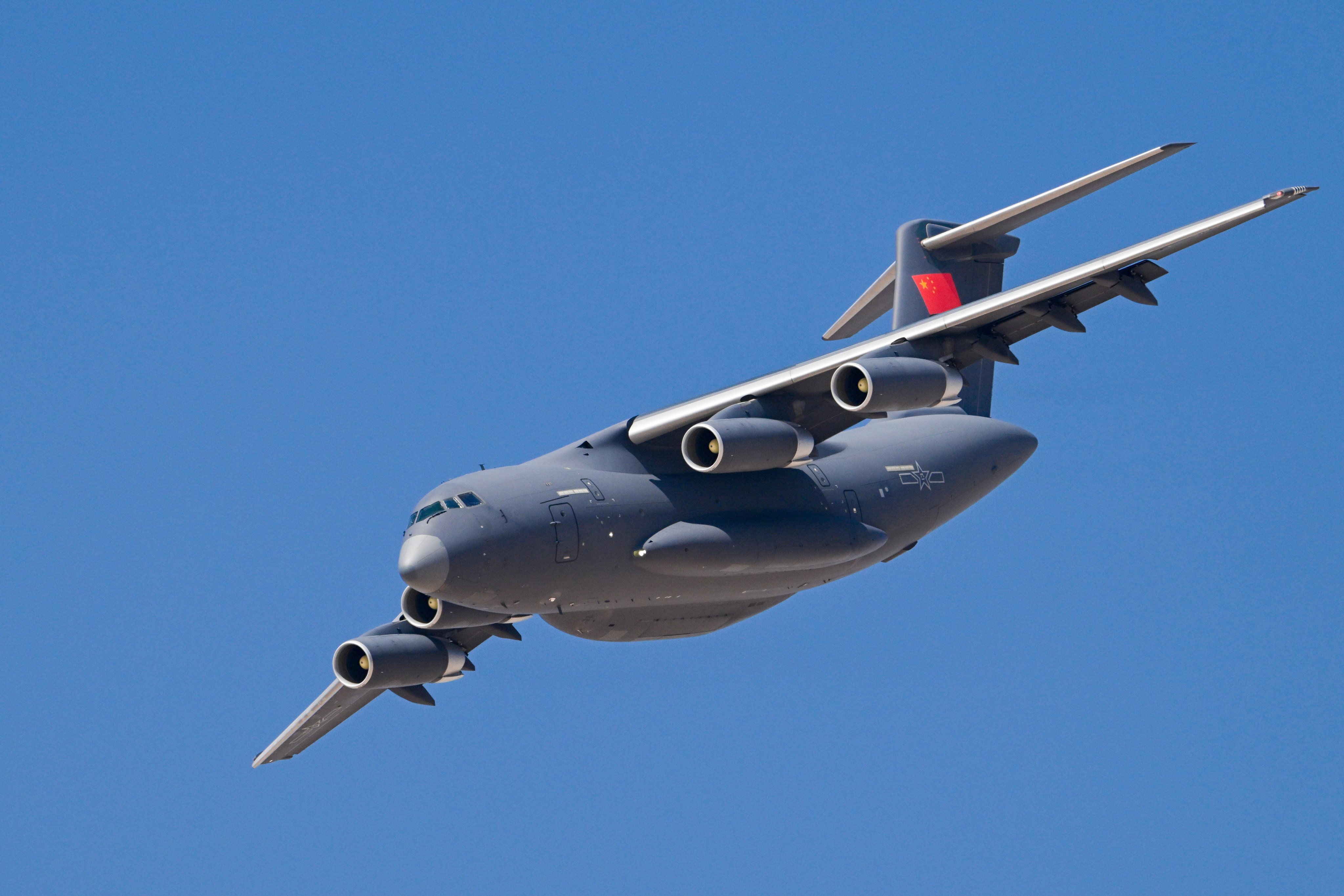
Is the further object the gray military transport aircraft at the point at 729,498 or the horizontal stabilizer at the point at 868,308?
the horizontal stabilizer at the point at 868,308

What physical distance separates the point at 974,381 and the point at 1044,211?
13.1 feet

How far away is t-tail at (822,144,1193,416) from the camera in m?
24.1

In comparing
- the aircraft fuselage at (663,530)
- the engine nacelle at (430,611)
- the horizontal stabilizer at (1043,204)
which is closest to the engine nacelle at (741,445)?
the aircraft fuselage at (663,530)

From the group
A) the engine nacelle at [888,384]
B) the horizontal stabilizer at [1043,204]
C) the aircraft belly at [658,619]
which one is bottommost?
the aircraft belly at [658,619]

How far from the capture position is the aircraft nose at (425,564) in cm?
1866

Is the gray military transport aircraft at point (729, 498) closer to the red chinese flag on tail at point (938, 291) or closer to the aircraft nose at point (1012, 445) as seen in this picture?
the aircraft nose at point (1012, 445)

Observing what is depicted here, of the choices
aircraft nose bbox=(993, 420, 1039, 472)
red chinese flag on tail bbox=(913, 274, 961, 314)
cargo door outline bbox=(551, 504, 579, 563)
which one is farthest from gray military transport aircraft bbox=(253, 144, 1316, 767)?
red chinese flag on tail bbox=(913, 274, 961, 314)

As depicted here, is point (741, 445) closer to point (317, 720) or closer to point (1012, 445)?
point (1012, 445)

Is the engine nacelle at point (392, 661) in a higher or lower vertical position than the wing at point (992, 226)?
lower

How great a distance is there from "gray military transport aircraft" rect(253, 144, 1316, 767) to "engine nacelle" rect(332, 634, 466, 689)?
0.08 feet

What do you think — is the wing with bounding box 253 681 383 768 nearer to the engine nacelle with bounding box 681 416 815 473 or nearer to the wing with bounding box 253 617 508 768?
the wing with bounding box 253 617 508 768

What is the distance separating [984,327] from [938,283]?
406 cm

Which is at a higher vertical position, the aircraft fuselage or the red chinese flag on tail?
the red chinese flag on tail

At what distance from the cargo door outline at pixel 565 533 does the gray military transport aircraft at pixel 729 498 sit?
2 centimetres
